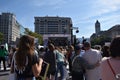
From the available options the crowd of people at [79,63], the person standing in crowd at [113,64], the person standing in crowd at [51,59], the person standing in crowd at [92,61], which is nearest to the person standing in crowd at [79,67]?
the crowd of people at [79,63]

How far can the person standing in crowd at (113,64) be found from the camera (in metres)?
4.50

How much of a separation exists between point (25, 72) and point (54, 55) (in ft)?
21.4

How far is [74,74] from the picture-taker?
29.5 ft

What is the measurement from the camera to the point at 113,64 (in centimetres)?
460

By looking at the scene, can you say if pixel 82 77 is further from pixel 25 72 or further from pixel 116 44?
pixel 116 44

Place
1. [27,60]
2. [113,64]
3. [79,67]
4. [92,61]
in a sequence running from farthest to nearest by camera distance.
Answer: [92,61], [79,67], [27,60], [113,64]

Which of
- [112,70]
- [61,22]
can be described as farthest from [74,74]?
[61,22]

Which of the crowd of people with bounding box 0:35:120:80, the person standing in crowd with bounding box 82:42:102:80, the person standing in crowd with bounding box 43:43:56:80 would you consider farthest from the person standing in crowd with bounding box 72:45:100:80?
the person standing in crowd with bounding box 43:43:56:80

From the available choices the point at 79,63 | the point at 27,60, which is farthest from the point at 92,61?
the point at 27,60

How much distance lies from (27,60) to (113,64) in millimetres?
1690

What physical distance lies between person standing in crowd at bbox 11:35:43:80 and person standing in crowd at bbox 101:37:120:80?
1438 millimetres

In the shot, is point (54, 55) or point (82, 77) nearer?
point (82, 77)

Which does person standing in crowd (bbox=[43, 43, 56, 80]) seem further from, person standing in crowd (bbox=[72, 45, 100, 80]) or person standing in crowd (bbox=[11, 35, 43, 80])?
person standing in crowd (bbox=[11, 35, 43, 80])

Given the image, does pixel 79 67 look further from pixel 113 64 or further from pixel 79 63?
pixel 113 64
